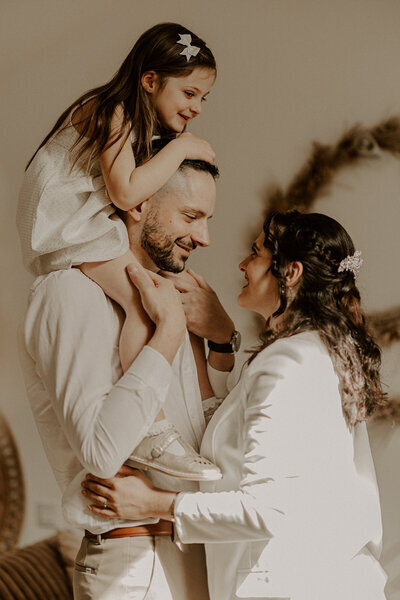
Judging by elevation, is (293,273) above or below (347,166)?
below

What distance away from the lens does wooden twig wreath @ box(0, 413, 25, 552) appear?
2.63 metres

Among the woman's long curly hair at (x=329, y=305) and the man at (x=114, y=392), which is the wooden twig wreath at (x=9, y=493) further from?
the woman's long curly hair at (x=329, y=305)

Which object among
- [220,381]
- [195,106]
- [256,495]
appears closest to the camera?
[256,495]

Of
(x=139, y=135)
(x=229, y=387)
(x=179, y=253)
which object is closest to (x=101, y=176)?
(x=139, y=135)

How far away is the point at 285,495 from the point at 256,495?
0.22 feet

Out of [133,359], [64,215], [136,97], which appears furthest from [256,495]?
[136,97]

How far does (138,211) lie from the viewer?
1817 mm

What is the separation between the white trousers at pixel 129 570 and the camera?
1.64 m

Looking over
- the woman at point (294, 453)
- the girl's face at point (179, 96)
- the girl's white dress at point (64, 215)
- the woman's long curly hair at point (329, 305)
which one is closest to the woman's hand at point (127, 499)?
the woman at point (294, 453)

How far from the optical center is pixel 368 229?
2553 millimetres

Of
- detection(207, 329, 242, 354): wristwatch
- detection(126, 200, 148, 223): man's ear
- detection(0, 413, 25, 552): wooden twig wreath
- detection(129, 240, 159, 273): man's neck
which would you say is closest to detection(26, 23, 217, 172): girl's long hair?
detection(126, 200, 148, 223): man's ear

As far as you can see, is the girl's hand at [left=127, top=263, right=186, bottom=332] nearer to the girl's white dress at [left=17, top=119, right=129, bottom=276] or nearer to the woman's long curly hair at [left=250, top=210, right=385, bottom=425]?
the girl's white dress at [left=17, top=119, right=129, bottom=276]

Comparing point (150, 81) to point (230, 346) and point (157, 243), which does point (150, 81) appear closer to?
point (157, 243)

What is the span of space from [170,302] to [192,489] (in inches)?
17.4
